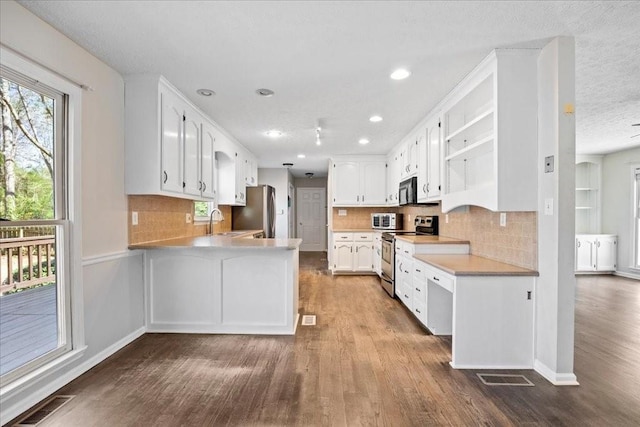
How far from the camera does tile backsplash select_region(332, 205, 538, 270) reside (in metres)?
2.47

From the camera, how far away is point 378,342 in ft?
9.54

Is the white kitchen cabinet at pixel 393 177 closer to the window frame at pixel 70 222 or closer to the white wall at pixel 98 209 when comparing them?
the white wall at pixel 98 209

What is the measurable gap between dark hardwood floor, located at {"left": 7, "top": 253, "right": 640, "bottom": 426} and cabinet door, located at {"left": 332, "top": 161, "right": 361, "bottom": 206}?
332 cm

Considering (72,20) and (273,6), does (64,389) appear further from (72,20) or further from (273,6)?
(273,6)

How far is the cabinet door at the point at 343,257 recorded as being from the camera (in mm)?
6070

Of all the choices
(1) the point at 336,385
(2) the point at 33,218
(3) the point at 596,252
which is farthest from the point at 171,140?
(3) the point at 596,252

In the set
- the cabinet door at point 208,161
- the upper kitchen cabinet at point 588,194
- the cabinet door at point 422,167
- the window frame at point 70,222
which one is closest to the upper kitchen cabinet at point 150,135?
the window frame at point 70,222

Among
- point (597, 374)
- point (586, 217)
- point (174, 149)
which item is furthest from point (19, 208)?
point (586, 217)

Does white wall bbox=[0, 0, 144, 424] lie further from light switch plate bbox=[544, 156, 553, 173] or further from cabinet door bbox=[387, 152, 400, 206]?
cabinet door bbox=[387, 152, 400, 206]

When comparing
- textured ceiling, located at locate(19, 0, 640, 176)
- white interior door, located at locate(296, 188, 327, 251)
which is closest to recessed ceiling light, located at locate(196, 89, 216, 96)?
textured ceiling, located at locate(19, 0, 640, 176)

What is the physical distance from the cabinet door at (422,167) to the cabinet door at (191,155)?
269 cm

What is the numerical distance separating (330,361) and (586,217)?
21.7ft

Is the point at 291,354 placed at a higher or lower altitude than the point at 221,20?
lower

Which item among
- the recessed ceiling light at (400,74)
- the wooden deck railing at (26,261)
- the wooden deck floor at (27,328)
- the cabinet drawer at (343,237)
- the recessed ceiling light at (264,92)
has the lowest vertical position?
the wooden deck floor at (27,328)
